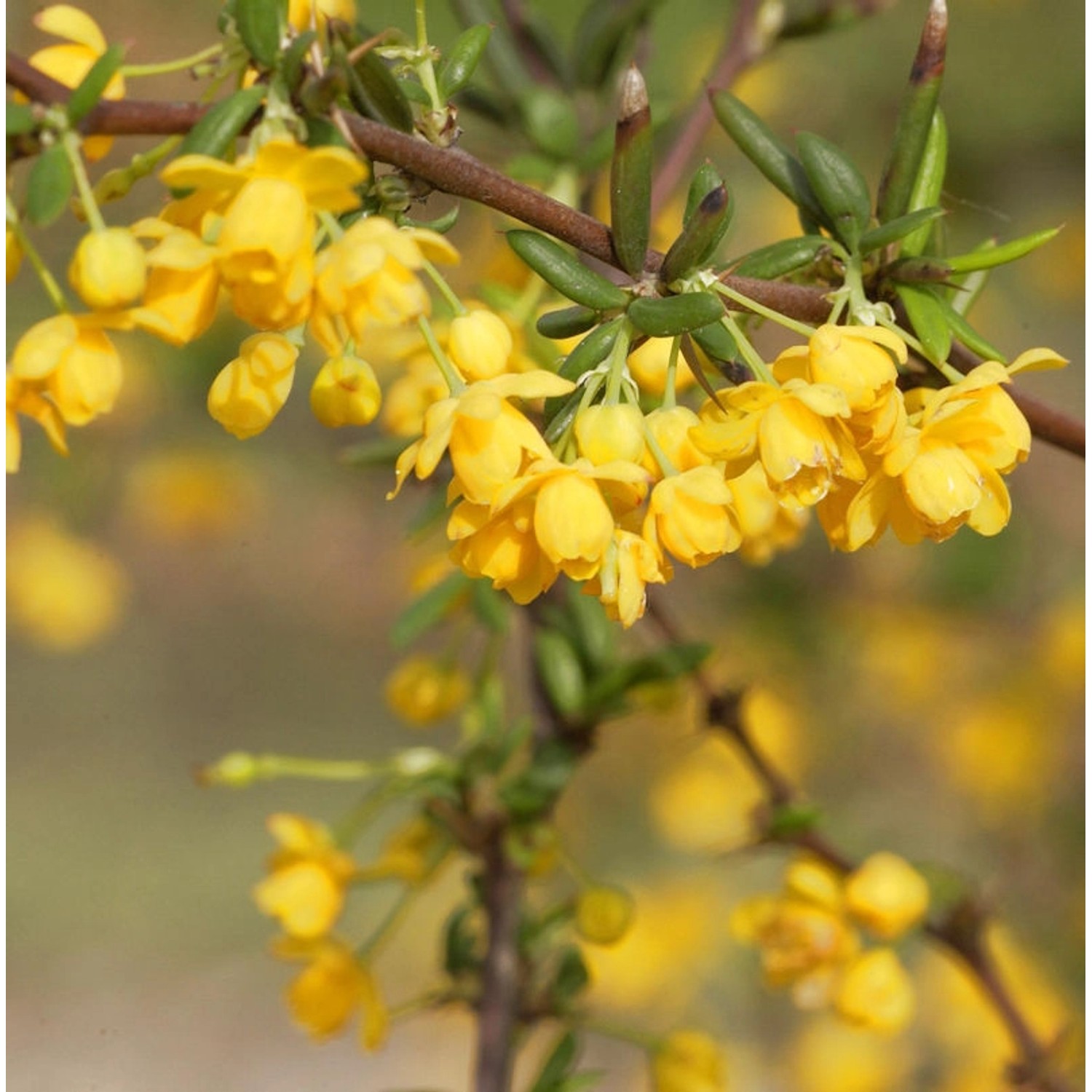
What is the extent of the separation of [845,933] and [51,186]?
104cm

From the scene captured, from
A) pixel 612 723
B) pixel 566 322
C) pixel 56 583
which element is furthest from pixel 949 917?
pixel 56 583

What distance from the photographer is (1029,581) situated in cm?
238

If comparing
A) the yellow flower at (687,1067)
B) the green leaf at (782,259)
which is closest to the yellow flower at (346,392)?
the green leaf at (782,259)

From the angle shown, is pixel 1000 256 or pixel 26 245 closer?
pixel 26 245

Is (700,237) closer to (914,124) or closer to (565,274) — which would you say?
(565,274)

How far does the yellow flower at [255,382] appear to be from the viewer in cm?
80

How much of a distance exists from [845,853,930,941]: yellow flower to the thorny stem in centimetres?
7

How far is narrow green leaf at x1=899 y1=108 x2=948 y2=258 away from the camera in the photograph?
0.94m

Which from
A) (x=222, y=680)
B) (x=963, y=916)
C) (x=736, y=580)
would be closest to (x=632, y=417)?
(x=963, y=916)

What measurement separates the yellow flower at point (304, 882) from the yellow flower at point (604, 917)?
24 centimetres

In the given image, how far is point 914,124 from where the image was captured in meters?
0.92

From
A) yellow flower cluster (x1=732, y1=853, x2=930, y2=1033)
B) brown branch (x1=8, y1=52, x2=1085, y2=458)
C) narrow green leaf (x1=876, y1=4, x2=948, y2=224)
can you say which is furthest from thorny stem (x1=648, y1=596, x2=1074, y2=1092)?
brown branch (x1=8, y1=52, x2=1085, y2=458)

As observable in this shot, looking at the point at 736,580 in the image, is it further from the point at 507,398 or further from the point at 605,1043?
the point at 507,398

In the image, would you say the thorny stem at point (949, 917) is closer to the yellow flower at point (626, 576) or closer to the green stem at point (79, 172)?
the yellow flower at point (626, 576)
